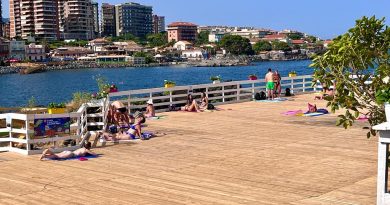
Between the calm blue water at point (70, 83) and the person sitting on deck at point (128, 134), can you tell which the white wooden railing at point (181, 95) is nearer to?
the person sitting on deck at point (128, 134)

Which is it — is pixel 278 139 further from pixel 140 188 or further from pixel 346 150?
pixel 140 188

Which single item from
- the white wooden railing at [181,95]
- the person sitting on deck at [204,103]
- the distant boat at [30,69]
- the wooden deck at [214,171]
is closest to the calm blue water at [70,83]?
the distant boat at [30,69]

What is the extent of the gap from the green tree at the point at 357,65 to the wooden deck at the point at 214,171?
1.66m

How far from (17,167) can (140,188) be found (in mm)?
3297

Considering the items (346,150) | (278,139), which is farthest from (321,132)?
(346,150)

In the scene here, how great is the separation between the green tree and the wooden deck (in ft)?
5.44

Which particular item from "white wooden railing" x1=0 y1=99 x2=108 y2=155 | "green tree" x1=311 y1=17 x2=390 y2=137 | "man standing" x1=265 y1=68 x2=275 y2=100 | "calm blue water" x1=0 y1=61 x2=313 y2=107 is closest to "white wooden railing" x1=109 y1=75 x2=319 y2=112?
"man standing" x1=265 y1=68 x2=275 y2=100

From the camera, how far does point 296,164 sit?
39.0ft

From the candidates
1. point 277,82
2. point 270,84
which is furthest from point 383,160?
point 277,82

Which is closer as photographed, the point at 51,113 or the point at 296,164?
the point at 296,164

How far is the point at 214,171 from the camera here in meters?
11.3

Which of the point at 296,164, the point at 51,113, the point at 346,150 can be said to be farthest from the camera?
the point at 51,113

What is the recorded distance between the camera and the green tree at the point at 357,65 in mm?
7562

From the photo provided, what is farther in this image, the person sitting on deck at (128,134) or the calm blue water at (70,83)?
the calm blue water at (70,83)
